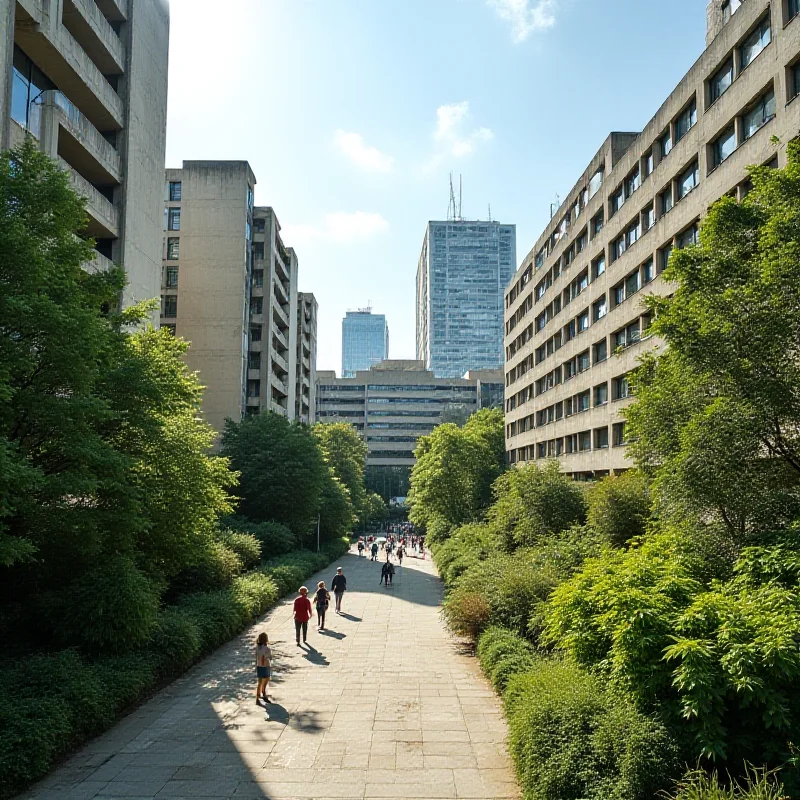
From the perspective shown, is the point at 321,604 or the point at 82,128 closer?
the point at 321,604

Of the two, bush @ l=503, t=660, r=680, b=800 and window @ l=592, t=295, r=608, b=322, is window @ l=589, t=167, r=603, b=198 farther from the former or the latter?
bush @ l=503, t=660, r=680, b=800

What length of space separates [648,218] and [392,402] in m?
99.9

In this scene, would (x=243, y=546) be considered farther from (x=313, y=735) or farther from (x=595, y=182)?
(x=595, y=182)

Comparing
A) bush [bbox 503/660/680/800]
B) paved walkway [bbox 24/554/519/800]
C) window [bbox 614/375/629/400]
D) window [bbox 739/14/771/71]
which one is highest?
window [bbox 739/14/771/71]

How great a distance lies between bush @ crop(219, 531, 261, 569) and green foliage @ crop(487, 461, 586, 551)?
10.1 m

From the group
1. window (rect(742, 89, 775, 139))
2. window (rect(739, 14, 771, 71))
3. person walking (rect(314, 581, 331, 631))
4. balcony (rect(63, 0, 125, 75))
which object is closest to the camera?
person walking (rect(314, 581, 331, 631))

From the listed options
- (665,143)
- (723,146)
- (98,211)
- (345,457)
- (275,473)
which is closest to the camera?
(723,146)

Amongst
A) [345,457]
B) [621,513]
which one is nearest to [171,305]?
[345,457]

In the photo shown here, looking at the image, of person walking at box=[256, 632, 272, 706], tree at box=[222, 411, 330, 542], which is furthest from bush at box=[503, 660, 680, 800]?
tree at box=[222, 411, 330, 542]

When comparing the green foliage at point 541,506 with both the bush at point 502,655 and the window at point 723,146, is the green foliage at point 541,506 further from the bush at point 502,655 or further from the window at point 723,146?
the window at point 723,146

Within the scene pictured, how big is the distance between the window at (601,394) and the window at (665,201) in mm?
10359

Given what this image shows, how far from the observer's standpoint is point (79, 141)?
25.7m

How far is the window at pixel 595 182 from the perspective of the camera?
3875cm

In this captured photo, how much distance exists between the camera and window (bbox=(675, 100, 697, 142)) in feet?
89.7
